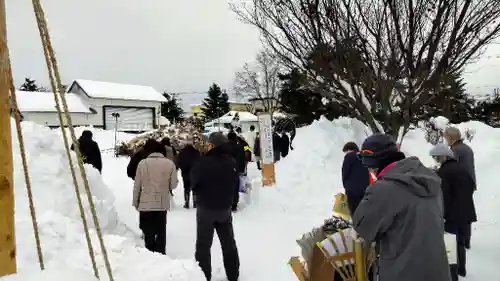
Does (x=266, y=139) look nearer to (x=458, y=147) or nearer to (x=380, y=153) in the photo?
(x=458, y=147)

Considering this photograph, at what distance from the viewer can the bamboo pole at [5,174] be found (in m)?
2.42

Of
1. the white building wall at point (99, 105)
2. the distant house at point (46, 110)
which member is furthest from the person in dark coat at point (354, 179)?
the white building wall at point (99, 105)

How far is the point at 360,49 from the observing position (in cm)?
1130

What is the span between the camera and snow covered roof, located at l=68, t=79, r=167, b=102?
137 ft

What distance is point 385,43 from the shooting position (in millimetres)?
11195

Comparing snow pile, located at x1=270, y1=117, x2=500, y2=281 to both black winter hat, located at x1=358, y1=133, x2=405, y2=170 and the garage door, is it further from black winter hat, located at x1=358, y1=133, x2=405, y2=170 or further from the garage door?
the garage door

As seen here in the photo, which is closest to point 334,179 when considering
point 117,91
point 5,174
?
point 5,174

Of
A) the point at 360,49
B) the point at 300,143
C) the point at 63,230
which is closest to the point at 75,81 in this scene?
the point at 300,143

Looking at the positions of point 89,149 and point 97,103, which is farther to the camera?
point 97,103

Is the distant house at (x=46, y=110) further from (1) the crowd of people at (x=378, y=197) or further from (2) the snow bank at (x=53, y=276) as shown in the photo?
(2) the snow bank at (x=53, y=276)

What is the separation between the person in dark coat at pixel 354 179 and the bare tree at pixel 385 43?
200 inches

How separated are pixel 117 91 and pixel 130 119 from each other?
3.00 metres

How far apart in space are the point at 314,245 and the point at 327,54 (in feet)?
26.6

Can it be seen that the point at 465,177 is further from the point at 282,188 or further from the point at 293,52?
the point at 293,52
